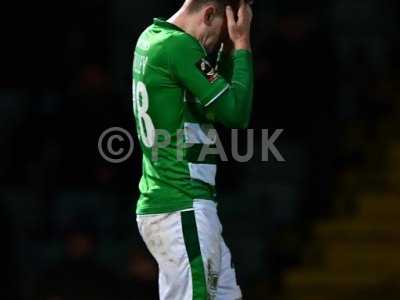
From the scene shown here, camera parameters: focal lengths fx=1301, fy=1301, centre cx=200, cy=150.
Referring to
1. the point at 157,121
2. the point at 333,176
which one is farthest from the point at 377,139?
the point at 157,121

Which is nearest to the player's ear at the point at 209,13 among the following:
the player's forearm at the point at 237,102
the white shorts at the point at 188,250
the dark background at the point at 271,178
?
the player's forearm at the point at 237,102

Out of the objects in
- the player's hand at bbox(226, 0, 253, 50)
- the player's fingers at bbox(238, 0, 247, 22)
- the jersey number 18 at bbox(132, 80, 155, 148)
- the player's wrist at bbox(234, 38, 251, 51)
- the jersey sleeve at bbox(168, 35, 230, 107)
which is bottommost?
the jersey number 18 at bbox(132, 80, 155, 148)

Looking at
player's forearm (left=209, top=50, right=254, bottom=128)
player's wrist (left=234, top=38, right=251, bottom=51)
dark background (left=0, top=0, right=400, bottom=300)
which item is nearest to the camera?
player's forearm (left=209, top=50, right=254, bottom=128)

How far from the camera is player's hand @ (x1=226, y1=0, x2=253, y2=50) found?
494 centimetres

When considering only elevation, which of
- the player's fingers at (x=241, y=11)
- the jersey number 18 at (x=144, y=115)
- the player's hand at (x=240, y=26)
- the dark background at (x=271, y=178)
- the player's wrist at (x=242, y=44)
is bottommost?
the dark background at (x=271, y=178)

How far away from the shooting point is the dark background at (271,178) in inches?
358

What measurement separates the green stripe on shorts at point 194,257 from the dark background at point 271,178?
365 centimetres

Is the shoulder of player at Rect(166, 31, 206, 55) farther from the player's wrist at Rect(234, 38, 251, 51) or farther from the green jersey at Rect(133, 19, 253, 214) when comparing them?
the player's wrist at Rect(234, 38, 251, 51)

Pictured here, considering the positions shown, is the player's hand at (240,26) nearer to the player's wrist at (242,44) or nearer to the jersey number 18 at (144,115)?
the player's wrist at (242,44)

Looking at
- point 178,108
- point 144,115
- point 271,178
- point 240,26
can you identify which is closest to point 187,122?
point 178,108

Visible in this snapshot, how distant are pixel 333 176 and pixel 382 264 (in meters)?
0.80

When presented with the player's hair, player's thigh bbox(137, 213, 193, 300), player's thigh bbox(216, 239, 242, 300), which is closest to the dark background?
player's thigh bbox(216, 239, 242, 300)

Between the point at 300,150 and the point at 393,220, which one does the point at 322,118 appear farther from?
the point at 393,220

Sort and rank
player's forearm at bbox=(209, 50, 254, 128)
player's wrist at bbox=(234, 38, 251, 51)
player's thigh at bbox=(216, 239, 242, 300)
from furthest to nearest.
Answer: player's thigh at bbox=(216, 239, 242, 300) < player's wrist at bbox=(234, 38, 251, 51) < player's forearm at bbox=(209, 50, 254, 128)
